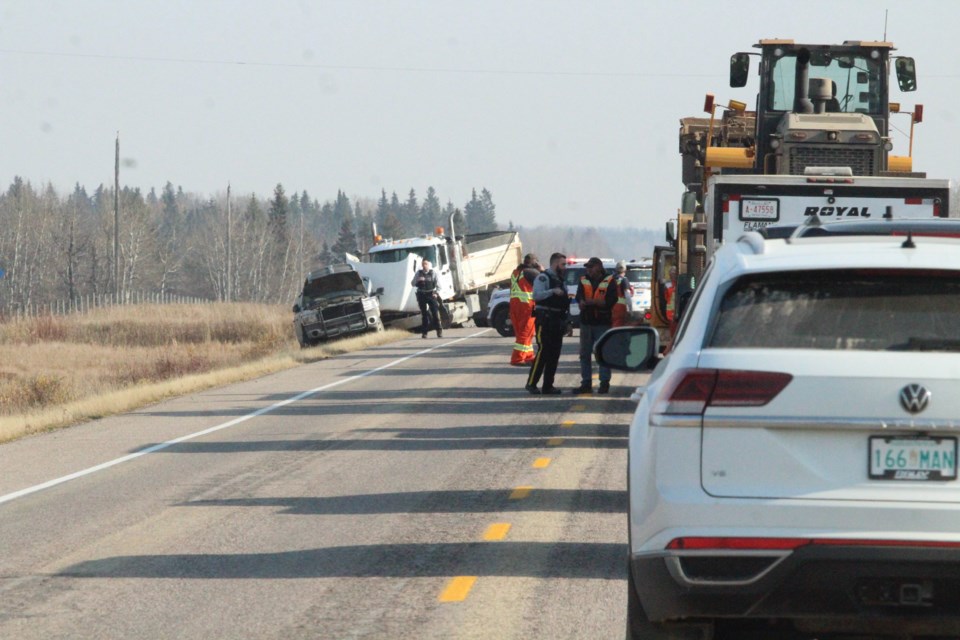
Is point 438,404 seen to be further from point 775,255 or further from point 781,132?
point 775,255

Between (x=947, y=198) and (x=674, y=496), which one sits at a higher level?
(x=947, y=198)

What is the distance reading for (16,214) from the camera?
139 m

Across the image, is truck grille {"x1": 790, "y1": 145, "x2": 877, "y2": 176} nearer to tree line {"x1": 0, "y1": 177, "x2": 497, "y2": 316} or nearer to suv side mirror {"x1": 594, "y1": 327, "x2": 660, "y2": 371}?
suv side mirror {"x1": 594, "y1": 327, "x2": 660, "y2": 371}

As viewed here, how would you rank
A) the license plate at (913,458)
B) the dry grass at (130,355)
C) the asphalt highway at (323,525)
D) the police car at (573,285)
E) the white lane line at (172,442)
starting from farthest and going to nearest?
the police car at (573,285) < the dry grass at (130,355) < the white lane line at (172,442) < the asphalt highway at (323,525) < the license plate at (913,458)

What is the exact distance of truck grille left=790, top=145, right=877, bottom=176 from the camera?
17469 mm

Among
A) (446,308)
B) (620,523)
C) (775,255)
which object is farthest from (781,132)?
(446,308)

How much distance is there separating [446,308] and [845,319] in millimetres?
37036

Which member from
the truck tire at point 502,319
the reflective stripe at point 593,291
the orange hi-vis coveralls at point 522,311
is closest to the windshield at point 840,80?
the reflective stripe at point 593,291

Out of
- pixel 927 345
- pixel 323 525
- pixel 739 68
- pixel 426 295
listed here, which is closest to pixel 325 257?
pixel 426 295

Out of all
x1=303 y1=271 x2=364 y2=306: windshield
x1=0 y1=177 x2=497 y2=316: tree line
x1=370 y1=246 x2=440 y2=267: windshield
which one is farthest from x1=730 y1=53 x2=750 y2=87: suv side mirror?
x1=0 y1=177 x2=497 y2=316: tree line

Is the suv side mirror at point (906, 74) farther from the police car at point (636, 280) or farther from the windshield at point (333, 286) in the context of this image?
the windshield at point (333, 286)

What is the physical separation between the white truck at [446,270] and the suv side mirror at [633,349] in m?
33.0

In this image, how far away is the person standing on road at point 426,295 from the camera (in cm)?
3550

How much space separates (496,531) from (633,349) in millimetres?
2953
